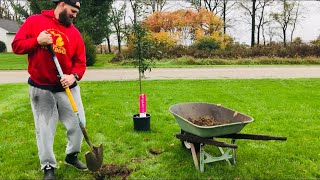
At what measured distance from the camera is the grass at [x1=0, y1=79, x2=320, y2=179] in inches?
171

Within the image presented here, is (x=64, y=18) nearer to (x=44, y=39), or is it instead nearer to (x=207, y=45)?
(x=44, y=39)

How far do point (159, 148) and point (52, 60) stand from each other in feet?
7.27

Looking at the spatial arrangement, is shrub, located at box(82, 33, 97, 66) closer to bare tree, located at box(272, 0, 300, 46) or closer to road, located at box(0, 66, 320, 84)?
road, located at box(0, 66, 320, 84)

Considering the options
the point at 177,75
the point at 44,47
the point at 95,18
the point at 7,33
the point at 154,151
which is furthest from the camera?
the point at 7,33

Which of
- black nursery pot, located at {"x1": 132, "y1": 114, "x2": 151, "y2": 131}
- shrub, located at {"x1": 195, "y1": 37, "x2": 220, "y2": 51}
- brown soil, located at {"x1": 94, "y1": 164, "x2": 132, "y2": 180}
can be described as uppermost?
shrub, located at {"x1": 195, "y1": 37, "x2": 220, "y2": 51}

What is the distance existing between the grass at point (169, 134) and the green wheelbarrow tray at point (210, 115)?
1.61ft

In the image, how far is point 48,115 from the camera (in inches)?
150

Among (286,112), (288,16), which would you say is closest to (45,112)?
(286,112)

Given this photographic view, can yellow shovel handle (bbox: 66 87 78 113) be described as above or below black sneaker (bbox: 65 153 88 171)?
above

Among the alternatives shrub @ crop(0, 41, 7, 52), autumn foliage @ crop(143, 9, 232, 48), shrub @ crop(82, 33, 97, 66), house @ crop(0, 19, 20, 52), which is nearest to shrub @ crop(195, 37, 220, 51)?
autumn foliage @ crop(143, 9, 232, 48)

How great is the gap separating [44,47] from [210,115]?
8.33 ft

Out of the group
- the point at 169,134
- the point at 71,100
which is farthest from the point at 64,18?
the point at 169,134

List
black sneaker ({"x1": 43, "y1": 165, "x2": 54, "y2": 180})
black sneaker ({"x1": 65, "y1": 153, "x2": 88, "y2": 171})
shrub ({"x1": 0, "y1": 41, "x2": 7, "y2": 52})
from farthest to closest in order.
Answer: shrub ({"x1": 0, "y1": 41, "x2": 7, "y2": 52}) → black sneaker ({"x1": 65, "y1": 153, "x2": 88, "y2": 171}) → black sneaker ({"x1": 43, "y1": 165, "x2": 54, "y2": 180})

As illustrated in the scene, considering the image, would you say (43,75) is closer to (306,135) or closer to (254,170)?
(254,170)
